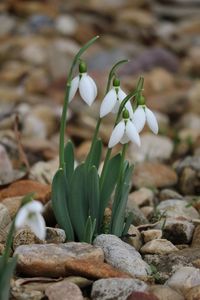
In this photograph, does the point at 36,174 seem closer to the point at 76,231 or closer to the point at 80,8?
the point at 76,231

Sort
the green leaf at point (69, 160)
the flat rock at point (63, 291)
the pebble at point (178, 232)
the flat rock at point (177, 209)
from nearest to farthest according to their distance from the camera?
the flat rock at point (63, 291) → the green leaf at point (69, 160) → the pebble at point (178, 232) → the flat rock at point (177, 209)

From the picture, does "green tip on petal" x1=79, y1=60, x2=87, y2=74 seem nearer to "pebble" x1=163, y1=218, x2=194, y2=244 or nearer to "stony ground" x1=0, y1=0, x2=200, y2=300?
"stony ground" x1=0, y1=0, x2=200, y2=300

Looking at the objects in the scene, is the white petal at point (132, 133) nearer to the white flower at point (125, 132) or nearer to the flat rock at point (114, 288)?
the white flower at point (125, 132)

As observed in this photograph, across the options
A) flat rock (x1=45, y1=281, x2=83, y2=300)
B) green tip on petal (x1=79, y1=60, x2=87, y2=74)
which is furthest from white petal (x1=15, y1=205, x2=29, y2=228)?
green tip on petal (x1=79, y1=60, x2=87, y2=74)

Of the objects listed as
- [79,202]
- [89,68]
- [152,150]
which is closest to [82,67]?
[79,202]

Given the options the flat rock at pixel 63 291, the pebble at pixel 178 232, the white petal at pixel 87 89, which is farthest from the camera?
the pebble at pixel 178 232

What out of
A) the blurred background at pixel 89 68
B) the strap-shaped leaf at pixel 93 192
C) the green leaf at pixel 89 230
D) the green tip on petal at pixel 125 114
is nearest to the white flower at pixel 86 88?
the green tip on petal at pixel 125 114

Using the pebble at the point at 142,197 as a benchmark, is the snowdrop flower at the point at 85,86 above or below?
above
